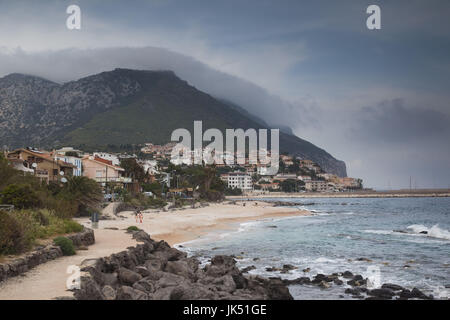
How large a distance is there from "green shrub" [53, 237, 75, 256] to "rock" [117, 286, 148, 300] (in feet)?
19.9

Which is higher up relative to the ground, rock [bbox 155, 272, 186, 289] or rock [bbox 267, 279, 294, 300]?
rock [bbox 155, 272, 186, 289]

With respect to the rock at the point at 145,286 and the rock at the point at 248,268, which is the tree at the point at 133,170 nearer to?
the rock at the point at 248,268

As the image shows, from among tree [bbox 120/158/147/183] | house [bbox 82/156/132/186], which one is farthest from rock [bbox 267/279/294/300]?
tree [bbox 120/158/147/183]

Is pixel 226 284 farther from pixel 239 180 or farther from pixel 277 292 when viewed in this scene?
pixel 239 180

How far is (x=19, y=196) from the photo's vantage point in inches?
841

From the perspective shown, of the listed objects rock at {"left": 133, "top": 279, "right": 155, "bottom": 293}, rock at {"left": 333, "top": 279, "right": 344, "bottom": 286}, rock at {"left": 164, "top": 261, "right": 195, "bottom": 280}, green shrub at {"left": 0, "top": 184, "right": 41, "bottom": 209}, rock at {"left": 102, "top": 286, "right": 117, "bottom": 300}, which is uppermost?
green shrub at {"left": 0, "top": 184, "right": 41, "bottom": 209}

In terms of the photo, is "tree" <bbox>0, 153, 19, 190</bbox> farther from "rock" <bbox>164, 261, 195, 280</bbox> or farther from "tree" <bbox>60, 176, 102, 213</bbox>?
"rock" <bbox>164, 261, 195, 280</bbox>

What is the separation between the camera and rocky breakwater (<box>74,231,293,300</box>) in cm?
1031

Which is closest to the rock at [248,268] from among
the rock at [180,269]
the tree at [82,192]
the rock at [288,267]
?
the rock at [288,267]

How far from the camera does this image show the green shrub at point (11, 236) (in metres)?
12.5
